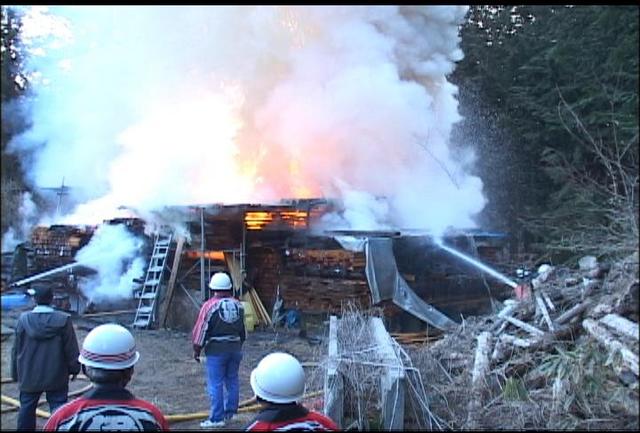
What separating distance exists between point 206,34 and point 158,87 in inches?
81.9

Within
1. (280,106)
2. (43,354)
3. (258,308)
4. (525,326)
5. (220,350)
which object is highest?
(280,106)

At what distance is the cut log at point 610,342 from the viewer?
4.55 meters

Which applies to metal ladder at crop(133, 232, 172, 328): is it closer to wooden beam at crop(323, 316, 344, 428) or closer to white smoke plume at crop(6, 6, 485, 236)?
white smoke plume at crop(6, 6, 485, 236)

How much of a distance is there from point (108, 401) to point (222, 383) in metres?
4.22

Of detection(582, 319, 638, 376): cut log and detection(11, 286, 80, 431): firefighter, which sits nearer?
detection(582, 319, 638, 376): cut log

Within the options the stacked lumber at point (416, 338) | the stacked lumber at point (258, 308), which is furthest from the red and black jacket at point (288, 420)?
the stacked lumber at point (258, 308)

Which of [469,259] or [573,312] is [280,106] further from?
[573,312]

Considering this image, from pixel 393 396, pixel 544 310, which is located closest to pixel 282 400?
pixel 393 396

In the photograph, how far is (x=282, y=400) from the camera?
317 cm

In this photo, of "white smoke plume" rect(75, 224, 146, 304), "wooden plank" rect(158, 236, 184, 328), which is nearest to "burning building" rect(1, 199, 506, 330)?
"wooden plank" rect(158, 236, 184, 328)

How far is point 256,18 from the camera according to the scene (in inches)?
684

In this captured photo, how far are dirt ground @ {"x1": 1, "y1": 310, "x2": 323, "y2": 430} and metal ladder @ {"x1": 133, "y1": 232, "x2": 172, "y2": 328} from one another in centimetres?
39

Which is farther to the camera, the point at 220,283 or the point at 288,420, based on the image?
the point at 220,283

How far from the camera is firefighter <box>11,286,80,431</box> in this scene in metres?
5.11
